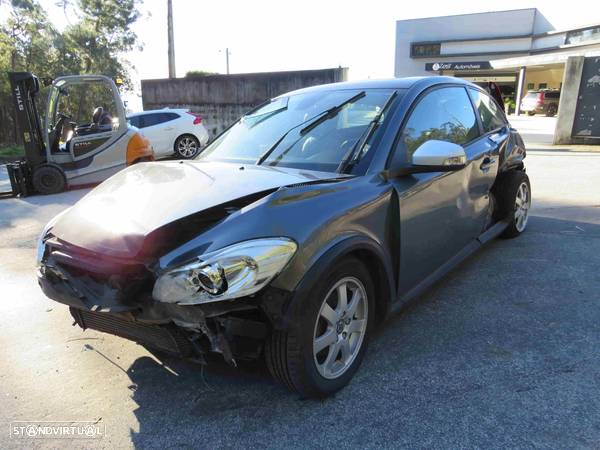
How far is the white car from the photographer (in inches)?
500

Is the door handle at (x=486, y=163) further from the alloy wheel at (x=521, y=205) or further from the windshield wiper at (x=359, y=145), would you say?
the windshield wiper at (x=359, y=145)

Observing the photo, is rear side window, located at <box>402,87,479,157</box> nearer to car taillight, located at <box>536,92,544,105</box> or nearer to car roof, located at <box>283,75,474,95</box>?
car roof, located at <box>283,75,474,95</box>

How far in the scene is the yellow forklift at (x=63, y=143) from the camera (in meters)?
8.41

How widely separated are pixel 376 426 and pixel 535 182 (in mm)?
7433

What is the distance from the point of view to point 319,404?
2305mm

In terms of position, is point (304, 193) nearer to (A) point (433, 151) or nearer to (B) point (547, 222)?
(A) point (433, 151)

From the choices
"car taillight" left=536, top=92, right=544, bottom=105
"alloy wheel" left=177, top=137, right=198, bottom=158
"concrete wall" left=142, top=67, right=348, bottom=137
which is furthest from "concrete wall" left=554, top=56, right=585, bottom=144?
"car taillight" left=536, top=92, right=544, bottom=105

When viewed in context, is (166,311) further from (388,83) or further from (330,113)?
(388,83)

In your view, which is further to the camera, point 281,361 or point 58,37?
point 58,37

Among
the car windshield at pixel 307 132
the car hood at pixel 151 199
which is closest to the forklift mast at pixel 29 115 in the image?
the car windshield at pixel 307 132

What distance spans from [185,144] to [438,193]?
11.4 meters

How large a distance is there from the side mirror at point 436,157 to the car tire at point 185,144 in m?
11.2

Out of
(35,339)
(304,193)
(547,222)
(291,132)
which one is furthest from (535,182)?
(35,339)

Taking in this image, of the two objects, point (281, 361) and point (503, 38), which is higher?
point (503, 38)
